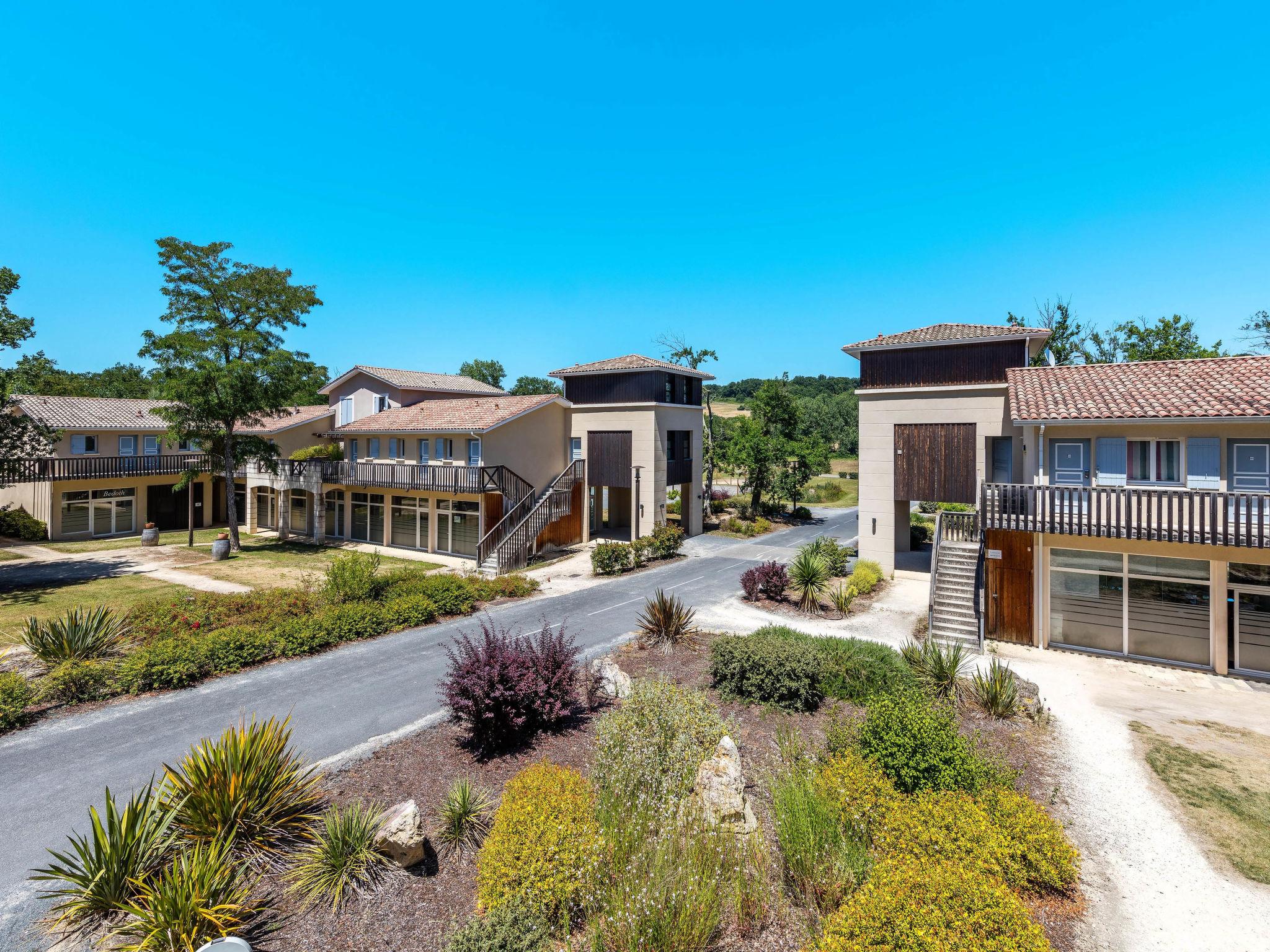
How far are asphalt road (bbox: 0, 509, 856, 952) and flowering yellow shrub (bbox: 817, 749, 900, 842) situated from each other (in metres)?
7.04

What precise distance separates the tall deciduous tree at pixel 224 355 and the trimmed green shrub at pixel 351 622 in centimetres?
1607

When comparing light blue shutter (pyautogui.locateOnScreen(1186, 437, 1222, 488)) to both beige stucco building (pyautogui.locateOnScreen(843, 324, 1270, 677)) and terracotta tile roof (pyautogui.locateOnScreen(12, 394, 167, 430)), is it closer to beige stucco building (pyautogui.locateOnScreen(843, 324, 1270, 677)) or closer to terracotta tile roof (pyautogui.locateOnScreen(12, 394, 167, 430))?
beige stucco building (pyautogui.locateOnScreen(843, 324, 1270, 677))

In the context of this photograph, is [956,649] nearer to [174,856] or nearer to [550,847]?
[550,847]

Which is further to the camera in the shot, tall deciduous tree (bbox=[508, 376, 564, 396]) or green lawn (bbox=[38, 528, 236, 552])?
tall deciduous tree (bbox=[508, 376, 564, 396])

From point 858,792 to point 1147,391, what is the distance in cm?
1510

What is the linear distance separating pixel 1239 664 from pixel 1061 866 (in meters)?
11.4

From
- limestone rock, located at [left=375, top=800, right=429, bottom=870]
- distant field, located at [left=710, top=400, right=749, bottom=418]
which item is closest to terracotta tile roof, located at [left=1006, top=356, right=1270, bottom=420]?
limestone rock, located at [left=375, top=800, right=429, bottom=870]

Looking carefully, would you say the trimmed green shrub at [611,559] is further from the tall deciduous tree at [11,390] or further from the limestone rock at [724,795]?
the tall deciduous tree at [11,390]

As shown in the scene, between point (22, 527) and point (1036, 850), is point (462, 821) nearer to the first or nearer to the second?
point (1036, 850)

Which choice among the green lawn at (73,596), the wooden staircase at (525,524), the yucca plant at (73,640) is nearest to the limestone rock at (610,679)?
the yucca plant at (73,640)

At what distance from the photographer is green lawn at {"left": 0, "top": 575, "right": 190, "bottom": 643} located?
1667cm

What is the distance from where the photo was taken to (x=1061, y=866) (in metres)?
6.38

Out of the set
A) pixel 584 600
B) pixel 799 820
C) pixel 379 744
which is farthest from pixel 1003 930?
pixel 584 600

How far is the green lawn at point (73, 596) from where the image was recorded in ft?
54.7
